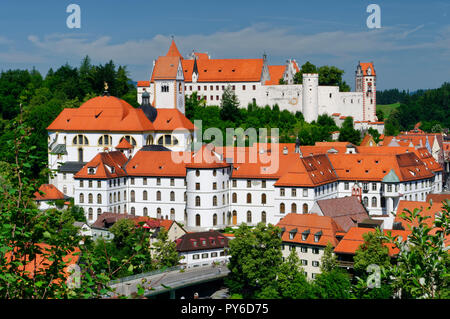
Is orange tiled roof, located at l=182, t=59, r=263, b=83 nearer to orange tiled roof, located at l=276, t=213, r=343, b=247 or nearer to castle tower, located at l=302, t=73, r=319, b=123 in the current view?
castle tower, located at l=302, t=73, r=319, b=123

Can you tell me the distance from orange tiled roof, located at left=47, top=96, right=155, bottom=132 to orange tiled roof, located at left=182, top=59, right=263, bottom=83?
2577 cm

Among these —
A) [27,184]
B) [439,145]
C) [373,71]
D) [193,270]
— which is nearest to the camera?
[27,184]

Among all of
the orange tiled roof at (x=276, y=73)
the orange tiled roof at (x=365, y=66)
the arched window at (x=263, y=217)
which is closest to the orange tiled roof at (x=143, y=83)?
the orange tiled roof at (x=276, y=73)

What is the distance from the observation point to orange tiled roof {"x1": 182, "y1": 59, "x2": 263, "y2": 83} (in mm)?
99688

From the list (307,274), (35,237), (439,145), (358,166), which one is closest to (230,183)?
(358,166)

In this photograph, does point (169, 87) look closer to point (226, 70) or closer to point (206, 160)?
point (226, 70)

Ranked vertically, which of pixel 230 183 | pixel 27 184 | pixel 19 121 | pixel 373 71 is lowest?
pixel 230 183

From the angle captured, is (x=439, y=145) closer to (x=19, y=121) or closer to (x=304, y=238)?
(x=304, y=238)

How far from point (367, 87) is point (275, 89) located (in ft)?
43.0

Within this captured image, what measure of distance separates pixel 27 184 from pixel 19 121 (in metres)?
1.15

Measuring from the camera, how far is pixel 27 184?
40.9 ft

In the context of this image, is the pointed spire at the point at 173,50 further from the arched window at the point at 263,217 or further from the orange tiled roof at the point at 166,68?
the arched window at the point at 263,217

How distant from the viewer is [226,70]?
101 metres

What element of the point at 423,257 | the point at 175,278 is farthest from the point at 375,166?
the point at 423,257
